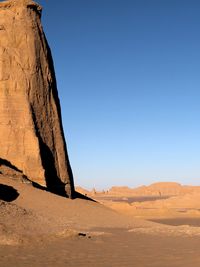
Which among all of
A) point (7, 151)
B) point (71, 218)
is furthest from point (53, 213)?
point (7, 151)

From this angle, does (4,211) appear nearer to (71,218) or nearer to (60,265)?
(71,218)

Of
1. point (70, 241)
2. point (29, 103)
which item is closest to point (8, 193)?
point (29, 103)

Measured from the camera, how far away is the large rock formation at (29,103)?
91.0 ft

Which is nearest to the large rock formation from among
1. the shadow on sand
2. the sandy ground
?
the sandy ground

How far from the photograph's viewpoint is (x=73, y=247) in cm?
1320

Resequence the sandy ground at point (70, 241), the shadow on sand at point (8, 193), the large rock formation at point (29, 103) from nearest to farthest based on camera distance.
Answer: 1. the sandy ground at point (70, 241)
2. the shadow on sand at point (8, 193)
3. the large rock formation at point (29, 103)

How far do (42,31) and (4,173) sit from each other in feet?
44.8

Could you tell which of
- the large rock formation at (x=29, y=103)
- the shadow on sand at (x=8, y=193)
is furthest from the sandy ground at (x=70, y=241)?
the large rock formation at (x=29, y=103)

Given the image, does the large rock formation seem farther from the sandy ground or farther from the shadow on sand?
the shadow on sand

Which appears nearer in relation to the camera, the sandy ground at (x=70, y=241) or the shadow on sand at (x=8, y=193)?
the sandy ground at (x=70, y=241)

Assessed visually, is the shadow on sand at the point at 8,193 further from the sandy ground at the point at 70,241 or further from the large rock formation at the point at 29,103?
the large rock formation at the point at 29,103

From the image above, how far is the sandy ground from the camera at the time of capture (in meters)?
10.7

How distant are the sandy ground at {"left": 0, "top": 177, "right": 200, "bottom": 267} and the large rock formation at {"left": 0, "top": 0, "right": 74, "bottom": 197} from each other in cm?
355

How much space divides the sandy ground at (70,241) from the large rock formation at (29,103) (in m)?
3.55
